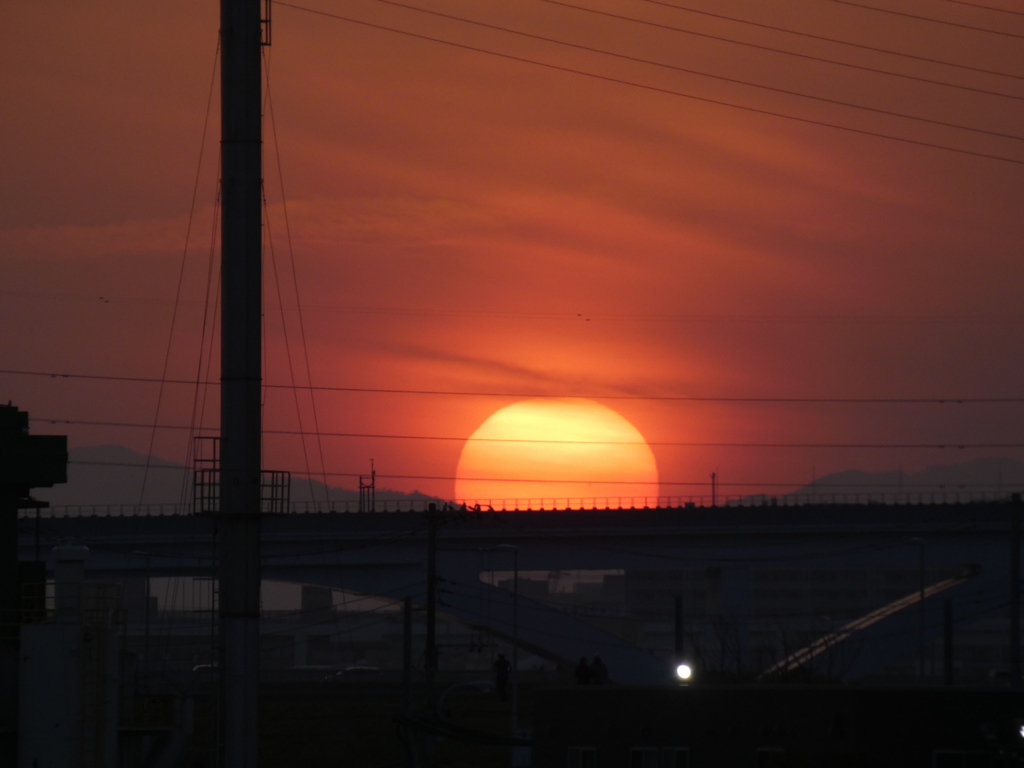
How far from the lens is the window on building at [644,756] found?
1432 inches

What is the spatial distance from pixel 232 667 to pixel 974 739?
63.9 ft

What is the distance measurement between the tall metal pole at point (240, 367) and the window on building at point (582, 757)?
28.3 ft

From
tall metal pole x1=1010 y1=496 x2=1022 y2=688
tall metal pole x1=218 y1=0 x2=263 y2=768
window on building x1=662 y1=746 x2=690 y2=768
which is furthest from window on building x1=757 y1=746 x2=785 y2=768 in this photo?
tall metal pole x1=1010 y1=496 x2=1022 y2=688

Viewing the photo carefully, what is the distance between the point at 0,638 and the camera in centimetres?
3350

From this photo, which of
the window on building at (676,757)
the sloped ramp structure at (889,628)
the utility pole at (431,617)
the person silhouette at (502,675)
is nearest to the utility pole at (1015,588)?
the window on building at (676,757)

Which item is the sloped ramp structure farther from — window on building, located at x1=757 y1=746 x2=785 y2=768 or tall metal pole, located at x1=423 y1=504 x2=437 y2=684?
window on building, located at x1=757 y1=746 x2=785 y2=768

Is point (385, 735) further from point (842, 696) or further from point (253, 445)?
point (842, 696)

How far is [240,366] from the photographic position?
38.4 meters

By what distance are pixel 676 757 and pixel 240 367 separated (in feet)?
52.4

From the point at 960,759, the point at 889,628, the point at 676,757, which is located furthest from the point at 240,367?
Result: the point at 889,628

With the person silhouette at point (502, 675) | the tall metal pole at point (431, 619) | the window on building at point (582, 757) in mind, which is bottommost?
the window on building at point (582, 757)

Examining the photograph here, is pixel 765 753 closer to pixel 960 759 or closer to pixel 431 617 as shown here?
pixel 960 759

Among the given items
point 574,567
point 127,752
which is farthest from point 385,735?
point 574,567

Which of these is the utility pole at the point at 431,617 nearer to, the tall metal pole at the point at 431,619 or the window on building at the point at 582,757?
the tall metal pole at the point at 431,619
